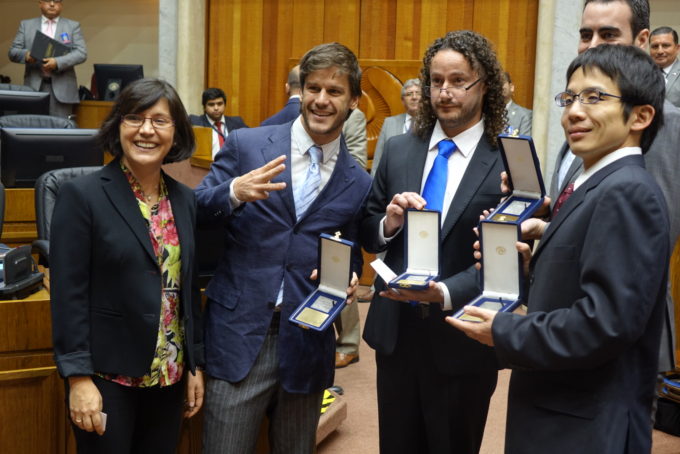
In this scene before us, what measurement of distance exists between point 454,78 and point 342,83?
0.99ft

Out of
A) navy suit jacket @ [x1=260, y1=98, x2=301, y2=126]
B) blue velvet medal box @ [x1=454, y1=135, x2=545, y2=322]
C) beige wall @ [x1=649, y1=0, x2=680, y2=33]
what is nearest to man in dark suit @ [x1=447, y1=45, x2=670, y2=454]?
blue velvet medal box @ [x1=454, y1=135, x2=545, y2=322]

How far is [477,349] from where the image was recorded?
206cm

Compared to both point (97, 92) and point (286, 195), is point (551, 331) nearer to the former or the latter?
point (286, 195)

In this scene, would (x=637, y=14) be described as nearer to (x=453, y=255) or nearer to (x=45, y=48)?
(x=453, y=255)

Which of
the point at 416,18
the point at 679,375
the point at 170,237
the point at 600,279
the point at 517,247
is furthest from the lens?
the point at 416,18

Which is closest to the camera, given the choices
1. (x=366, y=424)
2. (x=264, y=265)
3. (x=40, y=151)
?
(x=264, y=265)

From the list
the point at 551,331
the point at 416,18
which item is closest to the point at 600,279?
the point at 551,331

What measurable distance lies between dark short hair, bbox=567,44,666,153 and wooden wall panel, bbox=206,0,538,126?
16.2ft

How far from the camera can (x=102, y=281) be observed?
1.86m

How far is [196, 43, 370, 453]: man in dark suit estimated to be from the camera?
2.04m

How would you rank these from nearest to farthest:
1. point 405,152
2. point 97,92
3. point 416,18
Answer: point 405,152 < point 416,18 < point 97,92

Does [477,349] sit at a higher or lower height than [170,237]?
lower

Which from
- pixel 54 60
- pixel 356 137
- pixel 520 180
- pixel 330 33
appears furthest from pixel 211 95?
pixel 520 180

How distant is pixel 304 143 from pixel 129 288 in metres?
0.63
